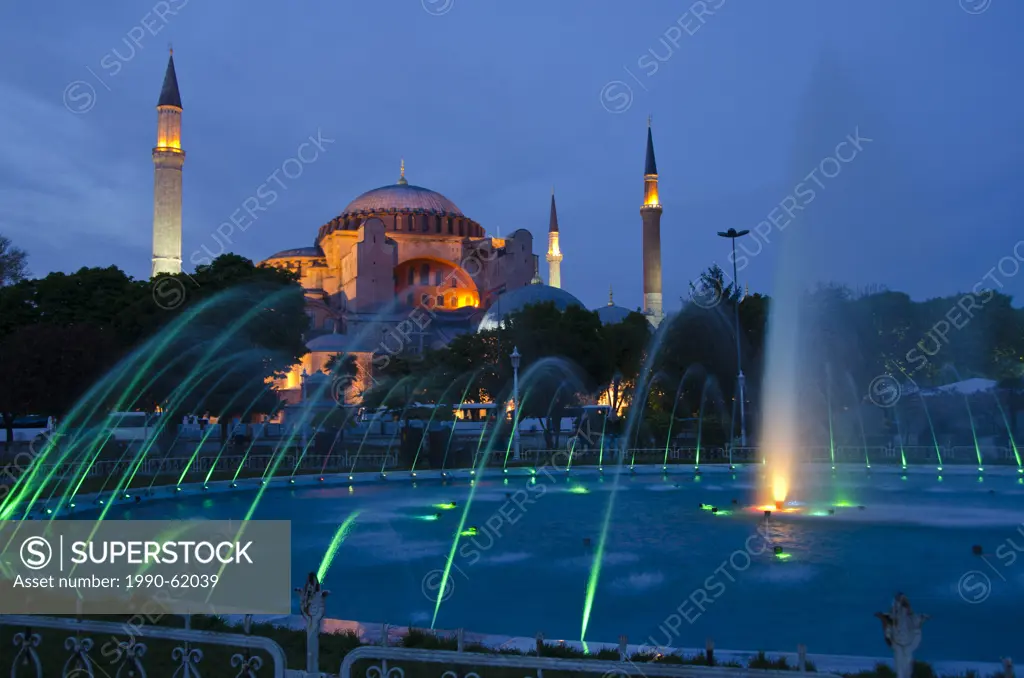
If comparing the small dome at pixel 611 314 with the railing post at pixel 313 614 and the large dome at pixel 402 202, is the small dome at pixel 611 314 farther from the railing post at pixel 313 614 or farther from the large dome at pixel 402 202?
the railing post at pixel 313 614

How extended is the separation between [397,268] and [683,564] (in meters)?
62.6

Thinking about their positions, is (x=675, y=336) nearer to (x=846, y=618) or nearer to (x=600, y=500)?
(x=600, y=500)

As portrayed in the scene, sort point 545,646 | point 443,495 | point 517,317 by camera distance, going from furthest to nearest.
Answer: point 517,317, point 443,495, point 545,646

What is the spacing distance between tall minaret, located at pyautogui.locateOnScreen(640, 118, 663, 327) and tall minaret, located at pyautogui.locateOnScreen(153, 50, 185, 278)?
1245 inches

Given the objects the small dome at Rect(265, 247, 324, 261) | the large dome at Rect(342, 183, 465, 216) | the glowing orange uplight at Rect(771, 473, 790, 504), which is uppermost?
the large dome at Rect(342, 183, 465, 216)

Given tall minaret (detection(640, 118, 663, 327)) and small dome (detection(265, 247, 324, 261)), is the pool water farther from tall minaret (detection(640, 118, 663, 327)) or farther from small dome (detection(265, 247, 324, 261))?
small dome (detection(265, 247, 324, 261))

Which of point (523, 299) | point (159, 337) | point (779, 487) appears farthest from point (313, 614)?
point (523, 299)

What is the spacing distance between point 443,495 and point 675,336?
19782 millimetres

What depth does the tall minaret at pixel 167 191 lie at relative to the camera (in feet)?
161

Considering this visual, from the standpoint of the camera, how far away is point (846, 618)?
24.2 ft

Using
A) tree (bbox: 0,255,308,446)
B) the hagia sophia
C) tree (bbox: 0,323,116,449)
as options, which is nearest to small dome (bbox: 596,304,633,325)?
the hagia sophia

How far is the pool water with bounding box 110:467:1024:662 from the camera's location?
7195 mm

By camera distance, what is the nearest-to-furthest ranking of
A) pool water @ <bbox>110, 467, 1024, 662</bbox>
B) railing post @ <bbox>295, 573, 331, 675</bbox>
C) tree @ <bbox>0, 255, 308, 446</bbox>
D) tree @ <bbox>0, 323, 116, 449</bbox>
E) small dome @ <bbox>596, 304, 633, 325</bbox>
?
railing post @ <bbox>295, 573, 331, 675</bbox> < pool water @ <bbox>110, 467, 1024, 662</bbox> < tree @ <bbox>0, 323, 116, 449</bbox> < tree @ <bbox>0, 255, 308, 446</bbox> < small dome @ <bbox>596, 304, 633, 325</bbox>

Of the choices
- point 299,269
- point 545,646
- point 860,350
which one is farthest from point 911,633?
point 299,269
